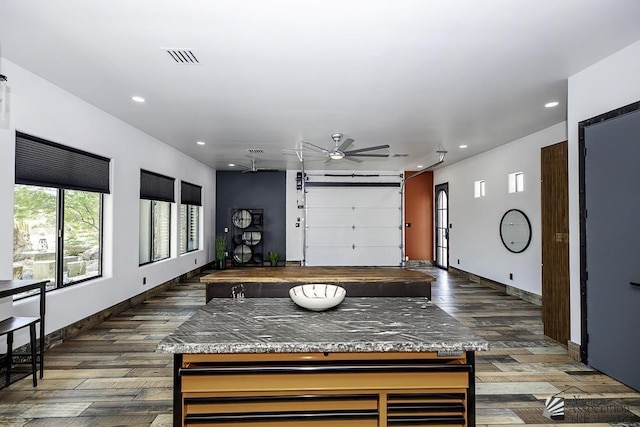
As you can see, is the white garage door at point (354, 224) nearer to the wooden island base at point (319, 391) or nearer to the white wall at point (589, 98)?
the white wall at point (589, 98)

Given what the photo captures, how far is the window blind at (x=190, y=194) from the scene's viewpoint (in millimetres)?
7375

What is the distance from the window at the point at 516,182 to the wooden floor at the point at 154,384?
7.96ft

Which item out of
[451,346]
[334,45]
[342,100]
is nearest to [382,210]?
[342,100]

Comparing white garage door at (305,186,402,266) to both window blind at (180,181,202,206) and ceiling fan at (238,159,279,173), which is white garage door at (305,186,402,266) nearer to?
ceiling fan at (238,159,279,173)

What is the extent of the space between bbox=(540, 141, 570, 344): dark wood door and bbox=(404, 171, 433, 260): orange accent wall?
570cm

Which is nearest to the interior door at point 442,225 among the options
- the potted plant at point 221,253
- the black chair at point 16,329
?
the potted plant at point 221,253

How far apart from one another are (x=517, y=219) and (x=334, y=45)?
15.9 feet

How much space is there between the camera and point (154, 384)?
2.93 meters

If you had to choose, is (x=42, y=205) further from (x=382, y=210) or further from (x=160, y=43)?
(x=382, y=210)

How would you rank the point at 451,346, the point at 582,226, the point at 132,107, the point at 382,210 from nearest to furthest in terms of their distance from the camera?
1. the point at 451,346
2. the point at 582,226
3. the point at 132,107
4. the point at 382,210

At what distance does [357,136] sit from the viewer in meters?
5.69

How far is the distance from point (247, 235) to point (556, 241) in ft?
23.7

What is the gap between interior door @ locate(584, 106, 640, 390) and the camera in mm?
2771

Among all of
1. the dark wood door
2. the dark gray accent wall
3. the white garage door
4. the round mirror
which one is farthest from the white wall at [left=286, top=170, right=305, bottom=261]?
the dark wood door
